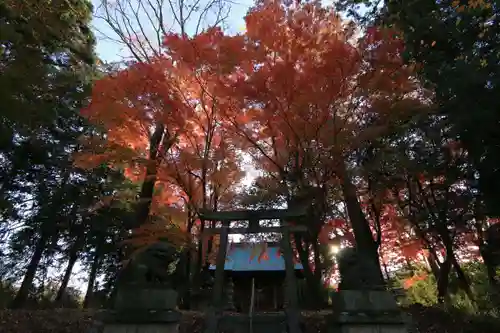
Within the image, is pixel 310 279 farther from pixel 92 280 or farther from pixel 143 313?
pixel 92 280

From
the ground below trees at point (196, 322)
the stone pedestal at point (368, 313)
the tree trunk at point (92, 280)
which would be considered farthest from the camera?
the tree trunk at point (92, 280)

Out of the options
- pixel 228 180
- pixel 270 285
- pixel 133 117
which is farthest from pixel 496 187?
pixel 270 285

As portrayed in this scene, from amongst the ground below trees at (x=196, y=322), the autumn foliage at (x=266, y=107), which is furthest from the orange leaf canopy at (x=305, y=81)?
the ground below trees at (x=196, y=322)

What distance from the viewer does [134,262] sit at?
7480 mm

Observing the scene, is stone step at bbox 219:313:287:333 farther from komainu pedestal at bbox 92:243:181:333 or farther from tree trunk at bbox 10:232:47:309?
tree trunk at bbox 10:232:47:309

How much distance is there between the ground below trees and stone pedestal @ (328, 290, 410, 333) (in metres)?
2.05

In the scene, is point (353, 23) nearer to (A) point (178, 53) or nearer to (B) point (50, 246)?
(A) point (178, 53)

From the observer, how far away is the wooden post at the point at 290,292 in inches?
339

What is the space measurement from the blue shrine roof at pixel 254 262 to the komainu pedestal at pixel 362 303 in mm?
10253

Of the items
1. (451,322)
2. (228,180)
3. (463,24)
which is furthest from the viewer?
(228,180)

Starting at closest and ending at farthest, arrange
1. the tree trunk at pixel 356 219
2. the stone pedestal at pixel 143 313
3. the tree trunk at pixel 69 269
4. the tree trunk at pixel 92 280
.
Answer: the stone pedestal at pixel 143 313
the tree trunk at pixel 356 219
the tree trunk at pixel 69 269
the tree trunk at pixel 92 280

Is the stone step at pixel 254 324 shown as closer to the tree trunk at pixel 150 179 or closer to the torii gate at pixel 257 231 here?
the torii gate at pixel 257 231

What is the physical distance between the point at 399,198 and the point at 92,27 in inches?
579

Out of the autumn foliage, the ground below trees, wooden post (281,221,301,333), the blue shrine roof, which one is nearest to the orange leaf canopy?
the autumn foliage
